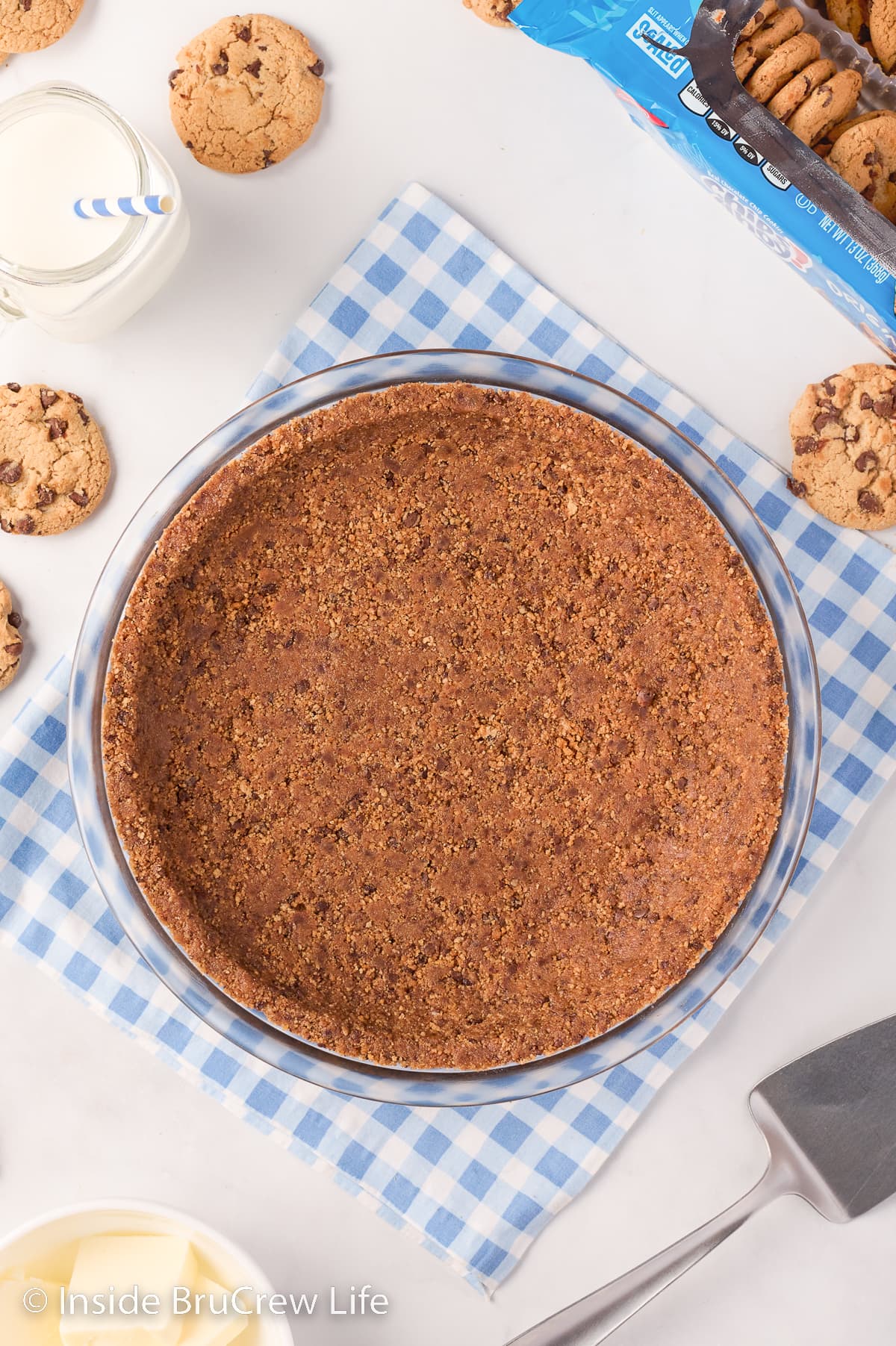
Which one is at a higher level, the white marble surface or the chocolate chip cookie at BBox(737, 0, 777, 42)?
the chocolate chip cookie at BBox(737, 0, 777, 42)

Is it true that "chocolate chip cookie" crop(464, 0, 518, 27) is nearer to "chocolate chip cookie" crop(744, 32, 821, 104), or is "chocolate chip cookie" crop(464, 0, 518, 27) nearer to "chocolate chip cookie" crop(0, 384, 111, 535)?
"chocolate chip cookie" crop(744, 32, 821, 104)

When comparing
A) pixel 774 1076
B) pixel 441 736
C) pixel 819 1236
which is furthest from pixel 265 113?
pixel 819 1236

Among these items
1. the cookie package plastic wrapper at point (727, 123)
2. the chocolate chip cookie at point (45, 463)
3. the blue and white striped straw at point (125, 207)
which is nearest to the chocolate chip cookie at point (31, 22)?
the blue and white striped straw at point (125, 207)

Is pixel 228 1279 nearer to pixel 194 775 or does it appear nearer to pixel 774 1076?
pixel 194 775

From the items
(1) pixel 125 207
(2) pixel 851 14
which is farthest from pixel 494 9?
(1) pixel 125 207

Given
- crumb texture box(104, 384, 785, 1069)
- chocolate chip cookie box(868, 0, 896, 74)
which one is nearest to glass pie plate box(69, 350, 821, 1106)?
crumb texture box(104, 384, 785, 1069)

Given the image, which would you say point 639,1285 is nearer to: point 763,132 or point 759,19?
point 763,132

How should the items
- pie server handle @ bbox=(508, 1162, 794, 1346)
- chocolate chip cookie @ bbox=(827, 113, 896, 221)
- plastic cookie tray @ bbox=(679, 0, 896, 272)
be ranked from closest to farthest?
plastic cookie tray @ bbox=(679, 0, 896, 272) < chocolate chip cookie @ bbox=(827, 113, 896, 221) < pie server handle @ bbox=(508, 1162, 794, 1346)

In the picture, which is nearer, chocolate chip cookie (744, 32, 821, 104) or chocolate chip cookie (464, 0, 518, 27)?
chocolate chip cookie (744, 32, 821, 104)
